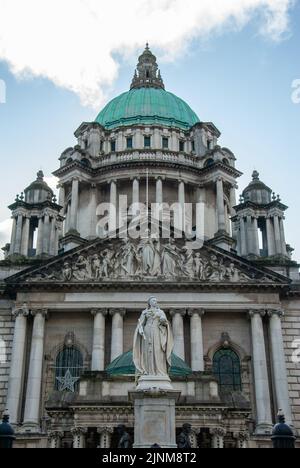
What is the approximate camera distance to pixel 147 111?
61.3 metres

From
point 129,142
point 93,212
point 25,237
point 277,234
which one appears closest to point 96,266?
point 25,237

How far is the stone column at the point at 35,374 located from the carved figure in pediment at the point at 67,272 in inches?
98.6

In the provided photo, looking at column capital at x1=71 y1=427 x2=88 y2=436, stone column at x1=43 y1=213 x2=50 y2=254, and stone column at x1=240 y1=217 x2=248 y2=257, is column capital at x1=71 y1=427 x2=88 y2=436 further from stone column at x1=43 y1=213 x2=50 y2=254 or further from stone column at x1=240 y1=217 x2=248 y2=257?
stone column at x1=240 y1=217 x2=248 y2=257

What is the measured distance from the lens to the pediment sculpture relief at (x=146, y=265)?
39281 millimetres

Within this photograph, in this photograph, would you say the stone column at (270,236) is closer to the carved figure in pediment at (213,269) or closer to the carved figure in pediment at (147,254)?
the carved figure in pediment at (213,269)

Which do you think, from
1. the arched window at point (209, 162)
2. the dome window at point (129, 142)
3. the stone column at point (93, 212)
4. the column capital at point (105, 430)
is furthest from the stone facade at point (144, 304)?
the dome window at point (129, 142)

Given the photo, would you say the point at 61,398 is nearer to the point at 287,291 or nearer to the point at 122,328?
the point at 122,328

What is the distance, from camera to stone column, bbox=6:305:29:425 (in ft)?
117

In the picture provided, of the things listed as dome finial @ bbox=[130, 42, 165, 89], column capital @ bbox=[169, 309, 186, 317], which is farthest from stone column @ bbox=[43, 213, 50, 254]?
dome finial @ bbox=[130, 42, 165, 89]

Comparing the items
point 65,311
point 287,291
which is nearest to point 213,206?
point 287,291

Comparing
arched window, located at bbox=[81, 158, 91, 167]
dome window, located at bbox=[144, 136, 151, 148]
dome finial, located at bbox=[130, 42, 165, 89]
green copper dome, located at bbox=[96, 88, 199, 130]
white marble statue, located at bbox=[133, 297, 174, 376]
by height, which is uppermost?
dome finial, located at bbox=[130, 42, 165, 89]

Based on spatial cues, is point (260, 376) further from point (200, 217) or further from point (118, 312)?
point (200, 217)

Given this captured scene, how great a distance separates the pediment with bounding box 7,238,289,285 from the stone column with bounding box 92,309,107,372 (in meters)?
2.02

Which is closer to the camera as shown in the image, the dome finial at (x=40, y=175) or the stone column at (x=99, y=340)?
the stone column at (x=99, y=340)
